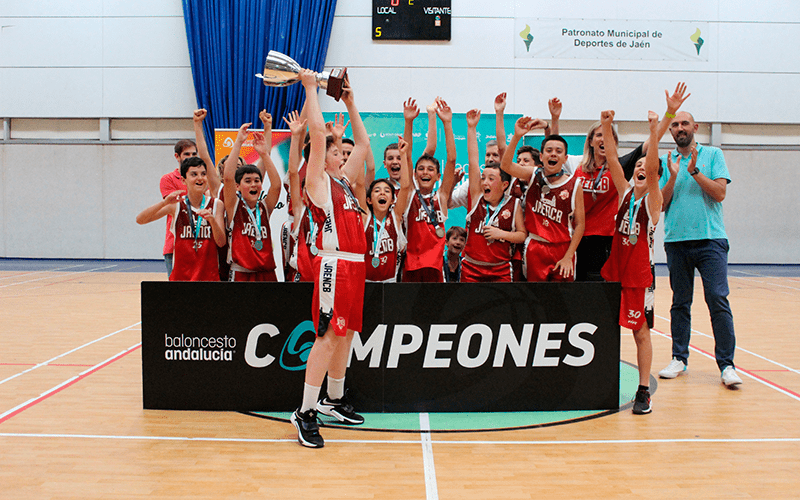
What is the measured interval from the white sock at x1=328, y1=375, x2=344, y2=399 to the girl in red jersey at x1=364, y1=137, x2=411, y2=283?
937 millimetres

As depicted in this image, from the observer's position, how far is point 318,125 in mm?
3316

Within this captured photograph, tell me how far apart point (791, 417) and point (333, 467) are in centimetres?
301

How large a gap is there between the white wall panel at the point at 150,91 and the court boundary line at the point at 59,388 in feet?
29.4

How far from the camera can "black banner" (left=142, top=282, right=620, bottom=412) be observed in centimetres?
394

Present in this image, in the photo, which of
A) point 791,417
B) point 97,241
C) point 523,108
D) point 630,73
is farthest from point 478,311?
point 97,241

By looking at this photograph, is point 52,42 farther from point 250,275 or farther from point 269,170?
point 250,275

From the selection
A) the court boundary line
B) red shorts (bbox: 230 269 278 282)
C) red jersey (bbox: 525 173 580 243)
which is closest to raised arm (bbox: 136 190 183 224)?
red shorts (bbox: 230 269 278 282)

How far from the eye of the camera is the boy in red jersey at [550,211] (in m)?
4.16

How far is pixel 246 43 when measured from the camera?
13.0m

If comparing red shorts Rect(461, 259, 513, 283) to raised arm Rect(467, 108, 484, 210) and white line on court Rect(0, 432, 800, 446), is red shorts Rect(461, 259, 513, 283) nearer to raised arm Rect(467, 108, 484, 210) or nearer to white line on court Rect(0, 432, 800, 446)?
raised arm Rect(467, 108, 484, 210)

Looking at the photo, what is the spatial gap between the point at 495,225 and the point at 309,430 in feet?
6.51

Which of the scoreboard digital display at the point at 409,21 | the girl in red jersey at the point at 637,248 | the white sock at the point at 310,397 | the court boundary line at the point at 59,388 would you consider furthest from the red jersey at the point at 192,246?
the scoreboard digital display at the point at 409,21

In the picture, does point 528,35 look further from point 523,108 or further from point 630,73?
point 630,73

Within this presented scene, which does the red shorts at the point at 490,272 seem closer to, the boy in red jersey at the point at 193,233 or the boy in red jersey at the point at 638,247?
Result: the boy in red jersey at the point at 638,247
